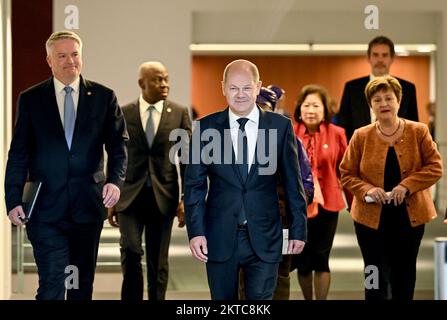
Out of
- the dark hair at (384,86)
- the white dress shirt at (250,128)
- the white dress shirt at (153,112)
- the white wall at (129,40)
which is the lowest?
the white dress shirt at (250,128)

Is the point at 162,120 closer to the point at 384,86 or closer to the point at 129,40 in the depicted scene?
the point at 129,40

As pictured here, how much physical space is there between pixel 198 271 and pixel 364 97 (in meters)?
1.60

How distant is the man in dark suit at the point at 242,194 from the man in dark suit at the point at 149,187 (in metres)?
1.50

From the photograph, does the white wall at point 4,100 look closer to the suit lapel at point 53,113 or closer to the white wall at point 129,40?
the white wall at point 129,40

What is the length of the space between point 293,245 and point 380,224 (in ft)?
3.67

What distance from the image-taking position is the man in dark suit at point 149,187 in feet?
22.6

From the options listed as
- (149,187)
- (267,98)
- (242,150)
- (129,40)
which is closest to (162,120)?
(149,187)

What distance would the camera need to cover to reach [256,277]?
5.36 metres

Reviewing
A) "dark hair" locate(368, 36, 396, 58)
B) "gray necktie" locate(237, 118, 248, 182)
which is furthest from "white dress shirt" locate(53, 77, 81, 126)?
"dark hair" locate(368, 36, 396, 58)

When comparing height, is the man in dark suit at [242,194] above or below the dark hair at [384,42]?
below

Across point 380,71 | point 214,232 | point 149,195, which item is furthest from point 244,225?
point 380,71

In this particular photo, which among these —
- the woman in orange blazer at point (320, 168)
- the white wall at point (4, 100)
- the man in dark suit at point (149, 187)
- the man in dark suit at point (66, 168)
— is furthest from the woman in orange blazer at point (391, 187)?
the white wall at point (4, 100)
